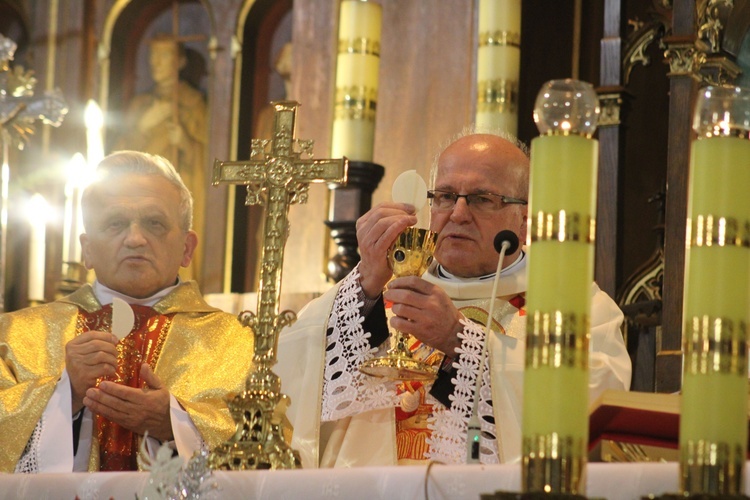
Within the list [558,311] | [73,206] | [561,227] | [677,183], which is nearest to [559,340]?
[558,311]

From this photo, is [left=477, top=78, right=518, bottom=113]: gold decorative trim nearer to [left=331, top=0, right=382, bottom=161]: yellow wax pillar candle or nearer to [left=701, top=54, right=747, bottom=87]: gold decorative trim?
[left=331, top=0, right=382, bottom=161]: yellow wax pillar candle

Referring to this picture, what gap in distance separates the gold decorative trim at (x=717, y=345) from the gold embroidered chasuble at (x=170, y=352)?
6.58 feet

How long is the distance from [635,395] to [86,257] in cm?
241

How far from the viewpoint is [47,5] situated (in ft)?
25.0

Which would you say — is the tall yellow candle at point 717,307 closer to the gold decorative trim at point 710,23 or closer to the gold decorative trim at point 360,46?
the gold decorative trim at point 710,23

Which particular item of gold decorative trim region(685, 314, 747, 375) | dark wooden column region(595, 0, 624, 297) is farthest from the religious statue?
gold decorative trim region(685, 314, 747, 375)

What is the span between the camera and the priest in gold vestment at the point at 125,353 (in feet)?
12.2

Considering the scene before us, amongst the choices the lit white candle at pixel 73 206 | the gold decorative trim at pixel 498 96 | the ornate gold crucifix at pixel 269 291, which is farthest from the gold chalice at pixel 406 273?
the lit white candle at pixel 73 206

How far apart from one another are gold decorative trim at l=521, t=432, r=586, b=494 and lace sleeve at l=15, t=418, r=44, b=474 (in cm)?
202

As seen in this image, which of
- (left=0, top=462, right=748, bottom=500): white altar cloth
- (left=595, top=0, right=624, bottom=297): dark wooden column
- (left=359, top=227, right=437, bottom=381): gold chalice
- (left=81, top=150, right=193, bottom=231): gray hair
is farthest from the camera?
(left=595, top=0, right=624, bottom=297): dark wooden column

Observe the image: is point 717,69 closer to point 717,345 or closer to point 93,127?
point 93,127

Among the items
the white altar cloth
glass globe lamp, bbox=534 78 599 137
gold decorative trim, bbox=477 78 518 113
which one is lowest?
the white altar cloth

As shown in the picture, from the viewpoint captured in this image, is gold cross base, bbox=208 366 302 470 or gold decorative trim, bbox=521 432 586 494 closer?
gold decorative trim, bbox=521 432 586 494

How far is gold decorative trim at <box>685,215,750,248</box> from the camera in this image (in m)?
2.00
